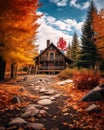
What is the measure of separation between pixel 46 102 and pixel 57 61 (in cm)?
3298

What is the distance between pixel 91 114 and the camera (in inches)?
276

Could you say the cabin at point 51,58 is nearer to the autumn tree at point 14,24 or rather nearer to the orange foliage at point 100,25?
the orange foliage at point 100,25

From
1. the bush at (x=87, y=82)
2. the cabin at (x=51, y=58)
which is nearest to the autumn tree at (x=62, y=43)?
the cabin at (x=51, y=58)

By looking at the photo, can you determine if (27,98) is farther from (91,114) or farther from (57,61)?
(57,61)

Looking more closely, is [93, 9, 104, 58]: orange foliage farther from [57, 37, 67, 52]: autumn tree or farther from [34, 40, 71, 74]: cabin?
[57, 37, 67, 52]: autumn tree

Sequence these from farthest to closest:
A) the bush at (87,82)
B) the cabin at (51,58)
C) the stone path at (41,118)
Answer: the cabin at (51,58)
the bush at (87,82)
the stone path at (41,118)

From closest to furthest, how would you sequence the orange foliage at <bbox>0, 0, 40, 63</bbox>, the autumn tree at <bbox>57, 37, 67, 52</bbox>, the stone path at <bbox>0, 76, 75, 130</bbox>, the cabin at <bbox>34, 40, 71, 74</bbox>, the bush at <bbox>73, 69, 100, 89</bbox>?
1. the stone path at <bbox>0, 76, 75, 130</bbox>
2. the orange foliage at <bbox>0, 0, 40, 63</bbox>
3. the bush at <bbox>73, 69, 100, 89</bbox>
4. the cabin at <bbox>34, 40, 71, 74</bbox>
5. the autumn tree at <bbox>57, 37, 67, 52</bbox>

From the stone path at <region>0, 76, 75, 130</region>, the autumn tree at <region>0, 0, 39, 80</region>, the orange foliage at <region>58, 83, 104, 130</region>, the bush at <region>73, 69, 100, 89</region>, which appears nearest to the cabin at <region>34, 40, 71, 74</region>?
the autumn tree at <region>0, 0, 39, 80</region>

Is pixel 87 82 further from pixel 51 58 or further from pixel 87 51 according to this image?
pixel 51 58

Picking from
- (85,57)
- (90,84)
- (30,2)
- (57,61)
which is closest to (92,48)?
(85,57)

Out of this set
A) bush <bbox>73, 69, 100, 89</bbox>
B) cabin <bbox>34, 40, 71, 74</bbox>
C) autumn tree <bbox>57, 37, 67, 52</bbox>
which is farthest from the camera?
autumn tree <bbox>57, 37, 67, 52</bbox>

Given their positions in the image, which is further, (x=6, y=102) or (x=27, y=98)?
(x=27, y=98)

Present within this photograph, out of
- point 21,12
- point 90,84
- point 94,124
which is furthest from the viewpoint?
point 90,84

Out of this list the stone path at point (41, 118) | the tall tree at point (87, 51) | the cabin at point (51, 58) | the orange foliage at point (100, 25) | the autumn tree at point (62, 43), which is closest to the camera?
the stone path at point (41, 118)
